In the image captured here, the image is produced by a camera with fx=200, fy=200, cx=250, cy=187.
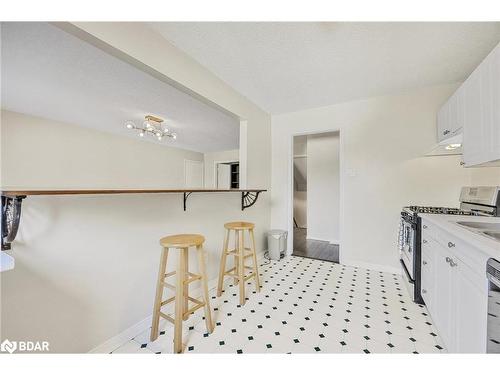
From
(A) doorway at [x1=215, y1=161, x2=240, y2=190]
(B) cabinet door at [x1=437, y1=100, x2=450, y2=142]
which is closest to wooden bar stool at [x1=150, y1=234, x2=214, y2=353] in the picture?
(B) cabinet door at [x1=437, y1=100, x2=450, y2=142]

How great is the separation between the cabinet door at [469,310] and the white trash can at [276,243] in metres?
1.95

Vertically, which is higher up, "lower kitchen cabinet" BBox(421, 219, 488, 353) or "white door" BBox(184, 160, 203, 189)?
"white door" BBox(184, 160, 203, 189)

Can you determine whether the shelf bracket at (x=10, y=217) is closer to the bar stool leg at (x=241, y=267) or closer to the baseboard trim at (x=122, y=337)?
the baseboard trim at (x=122, y=337)

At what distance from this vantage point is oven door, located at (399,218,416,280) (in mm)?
1823

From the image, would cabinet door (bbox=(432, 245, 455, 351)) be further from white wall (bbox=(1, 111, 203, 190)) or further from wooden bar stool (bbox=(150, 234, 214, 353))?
white wall (bbox=(1, 111, 203, 190))

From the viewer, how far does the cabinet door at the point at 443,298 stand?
121cm

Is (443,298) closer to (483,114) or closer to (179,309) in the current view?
(483,114)

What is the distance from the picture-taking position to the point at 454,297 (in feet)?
3.82

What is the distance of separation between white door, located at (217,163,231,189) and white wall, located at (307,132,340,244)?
3056 mm

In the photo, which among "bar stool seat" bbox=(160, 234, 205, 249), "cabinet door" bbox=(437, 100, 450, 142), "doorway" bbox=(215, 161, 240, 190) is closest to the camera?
"bar stool seat" bbox=(160, 234, 205, 249)

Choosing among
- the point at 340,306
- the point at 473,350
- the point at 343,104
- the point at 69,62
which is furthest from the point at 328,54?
the point at 69,62

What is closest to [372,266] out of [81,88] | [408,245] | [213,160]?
[408,245]

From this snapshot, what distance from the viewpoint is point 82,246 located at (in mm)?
1215
